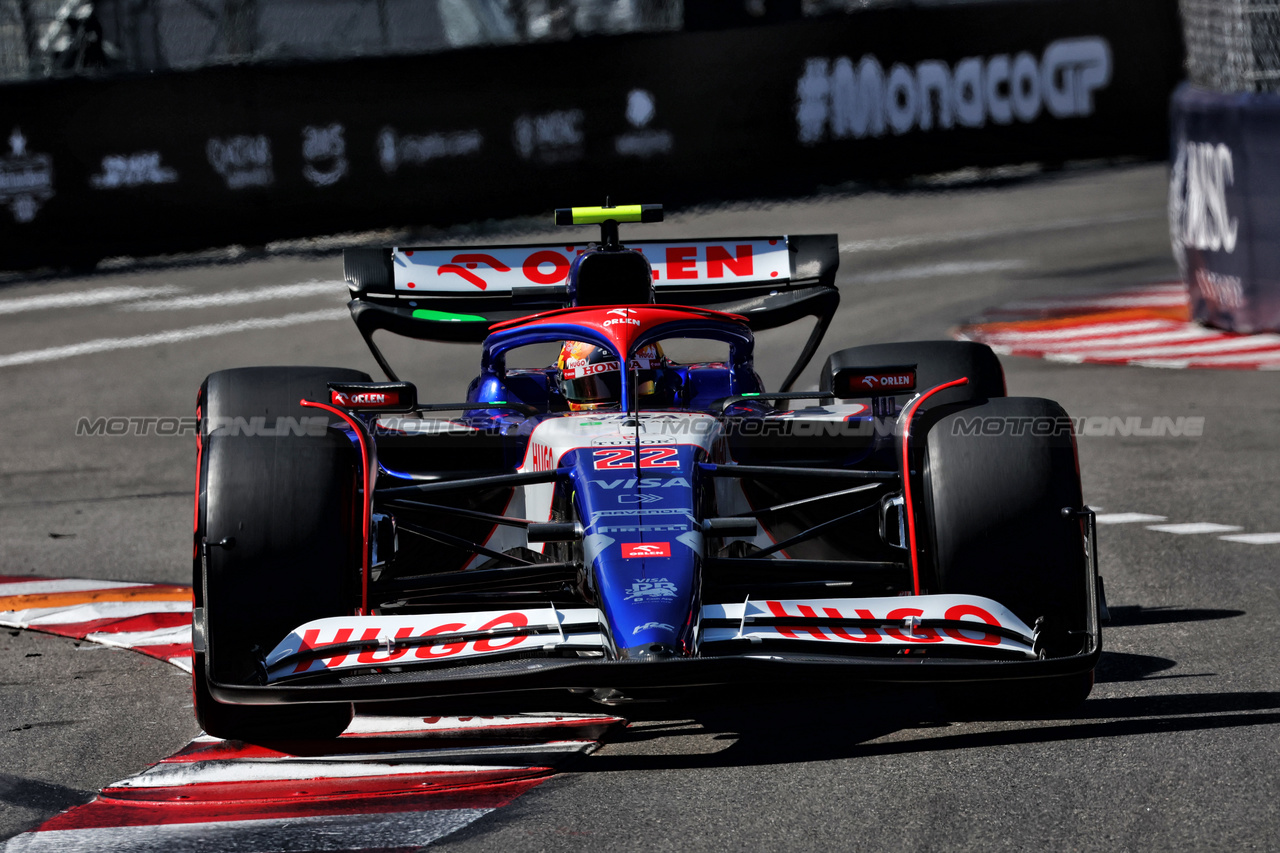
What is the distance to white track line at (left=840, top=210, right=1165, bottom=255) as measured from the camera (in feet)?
54.5

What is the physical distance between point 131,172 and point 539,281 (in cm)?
927

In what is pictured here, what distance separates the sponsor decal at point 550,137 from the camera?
17203 millimetres

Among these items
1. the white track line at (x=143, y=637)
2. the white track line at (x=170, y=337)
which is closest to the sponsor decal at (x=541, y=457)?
the white track line at (x=143, y=637)

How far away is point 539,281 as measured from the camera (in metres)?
7.48

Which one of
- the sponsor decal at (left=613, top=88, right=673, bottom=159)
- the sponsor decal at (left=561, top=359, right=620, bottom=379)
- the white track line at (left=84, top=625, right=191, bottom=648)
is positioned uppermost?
the sponsor decal at (left=613, top=88, right=673, bottom=159)

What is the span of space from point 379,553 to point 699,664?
4.68 feet

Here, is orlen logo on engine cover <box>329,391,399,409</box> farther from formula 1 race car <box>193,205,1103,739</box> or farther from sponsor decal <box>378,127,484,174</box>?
sponsor decal <box>378,127,484,174</box>

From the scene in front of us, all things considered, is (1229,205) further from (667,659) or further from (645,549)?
(667,659)

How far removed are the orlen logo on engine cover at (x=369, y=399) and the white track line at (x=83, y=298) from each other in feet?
32.1

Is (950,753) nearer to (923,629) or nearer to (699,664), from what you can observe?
(923,629)

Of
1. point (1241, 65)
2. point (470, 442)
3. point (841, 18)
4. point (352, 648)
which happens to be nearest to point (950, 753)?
point (352, 648)

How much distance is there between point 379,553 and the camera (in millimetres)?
5344

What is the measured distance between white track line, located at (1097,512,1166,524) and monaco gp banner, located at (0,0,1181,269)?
10.1 meters

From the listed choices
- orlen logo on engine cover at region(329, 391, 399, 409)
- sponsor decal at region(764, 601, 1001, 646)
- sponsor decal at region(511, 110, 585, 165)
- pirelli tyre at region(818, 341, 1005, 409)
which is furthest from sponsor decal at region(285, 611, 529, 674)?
sponsor decal at region(511, 110, 585, 165)
